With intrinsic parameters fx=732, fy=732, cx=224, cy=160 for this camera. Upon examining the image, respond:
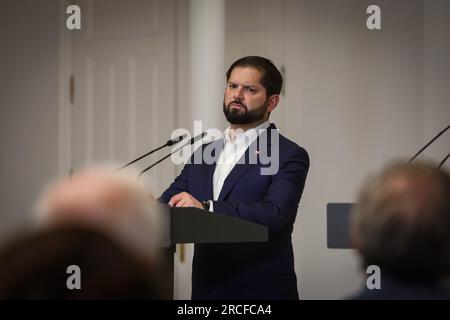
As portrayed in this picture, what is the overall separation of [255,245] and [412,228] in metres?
1.68

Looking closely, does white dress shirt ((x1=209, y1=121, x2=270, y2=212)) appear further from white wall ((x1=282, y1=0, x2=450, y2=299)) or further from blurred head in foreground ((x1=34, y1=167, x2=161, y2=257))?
blurred head in foreground ((x1=34, y1=167, x2=161, y2=257))

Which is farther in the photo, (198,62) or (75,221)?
(198,62)

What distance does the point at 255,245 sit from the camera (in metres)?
2.70

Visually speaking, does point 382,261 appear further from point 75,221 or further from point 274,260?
point 274,260

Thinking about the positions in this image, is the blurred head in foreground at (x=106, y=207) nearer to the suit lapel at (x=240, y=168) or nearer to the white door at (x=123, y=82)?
the suit lapel at (x=240, y=168)

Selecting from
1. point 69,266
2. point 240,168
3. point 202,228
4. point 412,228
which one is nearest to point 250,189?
point 240,168

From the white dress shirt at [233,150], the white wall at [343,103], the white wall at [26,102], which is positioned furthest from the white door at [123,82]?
the white dress shirt at [233,150]

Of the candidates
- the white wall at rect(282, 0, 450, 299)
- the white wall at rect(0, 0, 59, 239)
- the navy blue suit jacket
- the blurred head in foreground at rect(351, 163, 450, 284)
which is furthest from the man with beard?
the white wall at rect(0, 0, 59, 239)

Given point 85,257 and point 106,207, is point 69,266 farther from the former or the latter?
point 106,207

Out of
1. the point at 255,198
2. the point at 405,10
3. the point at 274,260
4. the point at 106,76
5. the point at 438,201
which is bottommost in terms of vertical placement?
the point at 274,260

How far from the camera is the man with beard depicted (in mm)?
2613

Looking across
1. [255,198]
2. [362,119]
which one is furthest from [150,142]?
[255,198]

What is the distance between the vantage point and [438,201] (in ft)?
3.44

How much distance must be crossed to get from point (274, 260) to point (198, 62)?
2.22m
